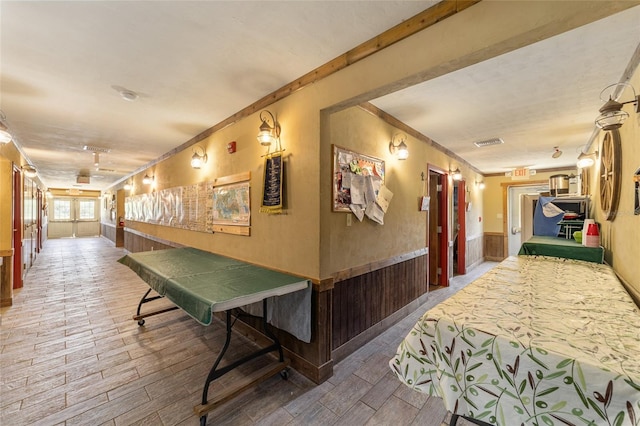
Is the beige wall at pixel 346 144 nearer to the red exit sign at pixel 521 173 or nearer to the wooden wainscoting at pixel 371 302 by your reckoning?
the wooden wainscoting at pixel 371 302

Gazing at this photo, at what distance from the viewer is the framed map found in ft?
9.92

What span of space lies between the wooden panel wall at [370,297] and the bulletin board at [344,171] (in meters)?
0.77

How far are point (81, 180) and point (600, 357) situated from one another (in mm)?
12329

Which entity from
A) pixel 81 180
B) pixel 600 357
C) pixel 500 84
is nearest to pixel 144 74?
pixel 500 84

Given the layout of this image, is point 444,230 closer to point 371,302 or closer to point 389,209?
point 389,209

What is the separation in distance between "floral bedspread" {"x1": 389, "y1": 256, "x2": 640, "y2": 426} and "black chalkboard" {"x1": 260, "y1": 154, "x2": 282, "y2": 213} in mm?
1670

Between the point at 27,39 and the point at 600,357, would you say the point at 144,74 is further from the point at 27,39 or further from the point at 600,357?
the point at 600,357

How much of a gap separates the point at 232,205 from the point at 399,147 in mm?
2221

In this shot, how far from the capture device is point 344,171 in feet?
8.07

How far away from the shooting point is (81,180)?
29.0 feet

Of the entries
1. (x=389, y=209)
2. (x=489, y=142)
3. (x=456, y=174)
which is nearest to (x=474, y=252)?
(x=456, y=174)

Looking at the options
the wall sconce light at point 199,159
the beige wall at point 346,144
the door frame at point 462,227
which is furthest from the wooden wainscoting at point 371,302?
the wall sconce light at point 199,159

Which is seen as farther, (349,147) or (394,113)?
(394,113)

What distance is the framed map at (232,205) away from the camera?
3023 millimetres
